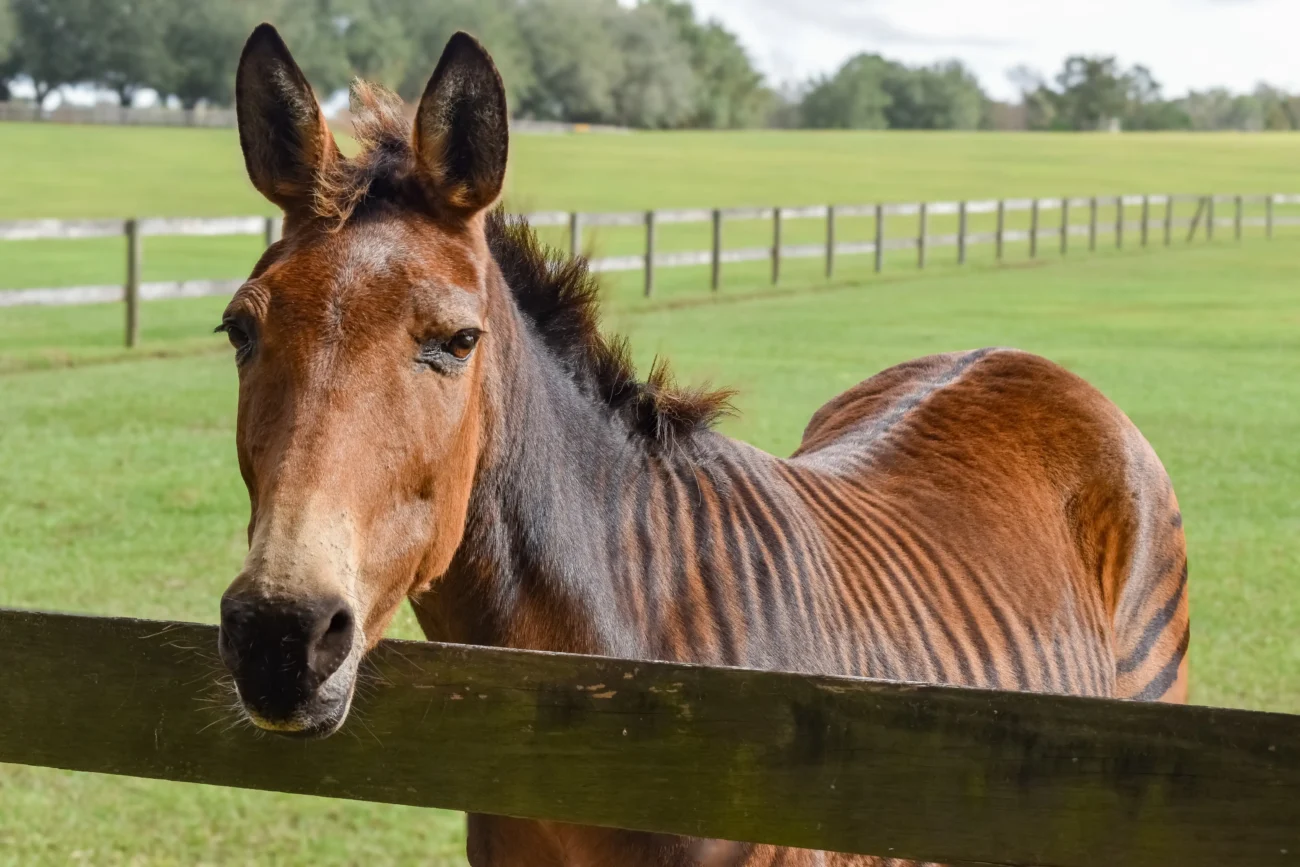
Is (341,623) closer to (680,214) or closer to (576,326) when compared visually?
(576,326)

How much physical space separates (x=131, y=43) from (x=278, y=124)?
256 feet

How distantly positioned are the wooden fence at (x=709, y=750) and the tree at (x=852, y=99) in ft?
341

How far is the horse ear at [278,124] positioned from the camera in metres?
2.31

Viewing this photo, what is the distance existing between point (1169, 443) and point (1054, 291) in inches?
456

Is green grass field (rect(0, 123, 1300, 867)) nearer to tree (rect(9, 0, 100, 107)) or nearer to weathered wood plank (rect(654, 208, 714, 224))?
Answer: weathered wood plank (rect(654, 208, 714, 224))

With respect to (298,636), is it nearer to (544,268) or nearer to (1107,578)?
(544,268)

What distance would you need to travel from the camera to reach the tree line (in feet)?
242

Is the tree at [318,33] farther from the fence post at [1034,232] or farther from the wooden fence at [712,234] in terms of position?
the fence post at [1034,232]

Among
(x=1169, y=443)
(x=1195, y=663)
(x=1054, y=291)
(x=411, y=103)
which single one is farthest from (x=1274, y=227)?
(x=411, y=103)

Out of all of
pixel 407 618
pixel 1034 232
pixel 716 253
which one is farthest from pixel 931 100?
pixel 407 618

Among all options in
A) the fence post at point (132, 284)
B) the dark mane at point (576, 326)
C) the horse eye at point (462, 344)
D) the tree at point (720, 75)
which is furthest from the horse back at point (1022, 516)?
the tree at point (720, 75)

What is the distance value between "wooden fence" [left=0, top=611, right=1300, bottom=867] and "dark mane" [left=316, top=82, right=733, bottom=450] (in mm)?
806

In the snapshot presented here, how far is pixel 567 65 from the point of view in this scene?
87.2 metres

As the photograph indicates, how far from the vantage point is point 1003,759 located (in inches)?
66.7
